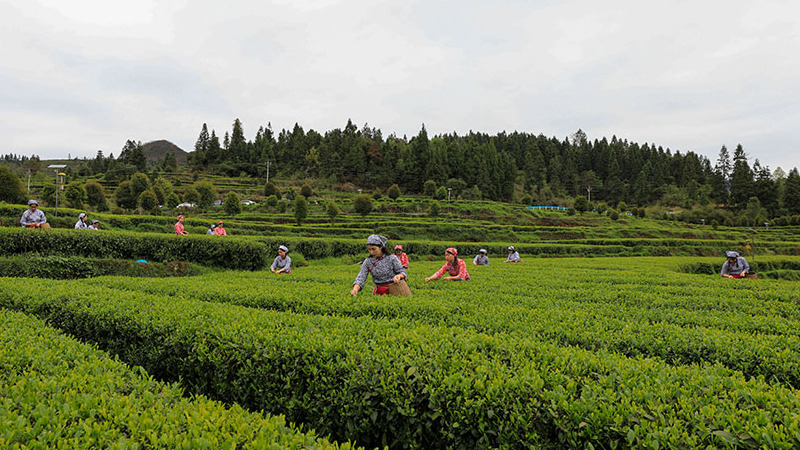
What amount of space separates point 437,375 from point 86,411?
2613 mm

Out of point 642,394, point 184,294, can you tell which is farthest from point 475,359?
point 184,294

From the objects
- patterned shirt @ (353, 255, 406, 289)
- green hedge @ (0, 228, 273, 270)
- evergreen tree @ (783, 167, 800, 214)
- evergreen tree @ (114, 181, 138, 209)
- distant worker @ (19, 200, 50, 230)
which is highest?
evergreen tree @ (783, 167, 800, 214)

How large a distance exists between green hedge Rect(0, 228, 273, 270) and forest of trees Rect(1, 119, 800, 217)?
62.7 meters

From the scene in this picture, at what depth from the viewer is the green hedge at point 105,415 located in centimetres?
243

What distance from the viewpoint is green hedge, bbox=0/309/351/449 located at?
7.98 feet

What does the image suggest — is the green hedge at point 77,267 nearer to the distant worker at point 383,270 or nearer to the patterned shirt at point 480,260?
the distant worker at point 383,270

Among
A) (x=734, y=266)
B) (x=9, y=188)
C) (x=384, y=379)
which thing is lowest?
(x=734, y=266)

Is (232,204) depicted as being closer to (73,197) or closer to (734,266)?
(73,197)

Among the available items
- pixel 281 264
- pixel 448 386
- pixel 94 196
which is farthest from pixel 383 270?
pixel 94 196

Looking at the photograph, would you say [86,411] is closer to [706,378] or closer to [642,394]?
[642,394]

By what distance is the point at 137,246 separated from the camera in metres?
14.2

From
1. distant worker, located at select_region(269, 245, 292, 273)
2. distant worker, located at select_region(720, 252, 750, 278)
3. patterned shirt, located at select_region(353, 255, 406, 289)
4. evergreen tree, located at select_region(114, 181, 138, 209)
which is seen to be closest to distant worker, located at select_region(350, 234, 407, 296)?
patterned shirt, located at select_region(353, 255, 406, 289)

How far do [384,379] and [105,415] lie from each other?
6.75 feet

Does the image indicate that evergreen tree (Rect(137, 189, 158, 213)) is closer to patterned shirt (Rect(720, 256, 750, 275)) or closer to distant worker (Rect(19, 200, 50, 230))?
distant worker (Rect(19, 200, 50, 230))
